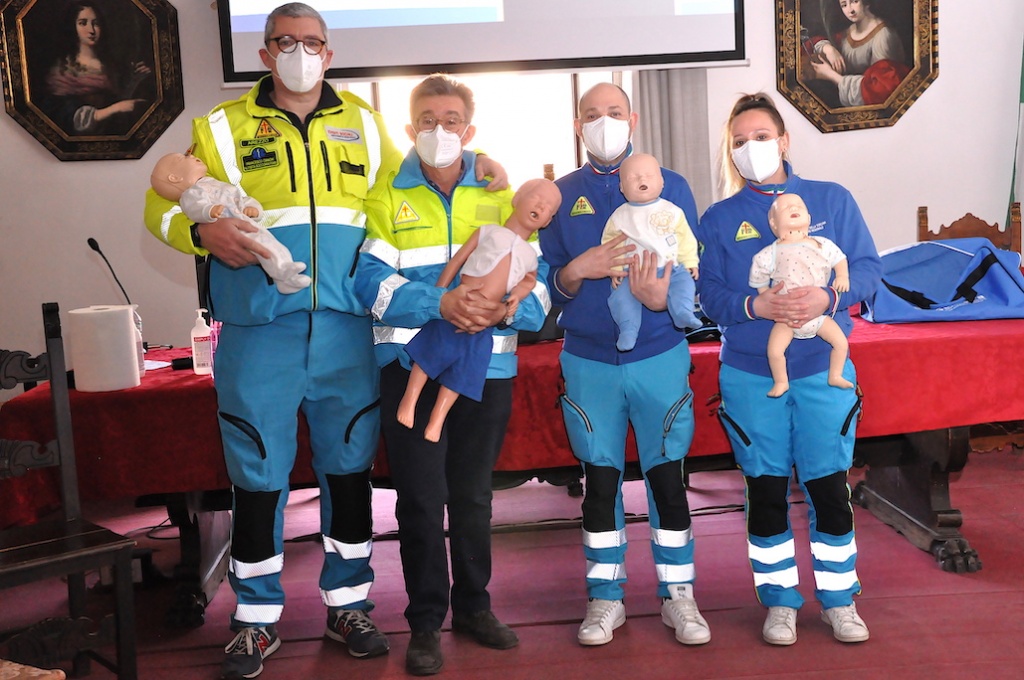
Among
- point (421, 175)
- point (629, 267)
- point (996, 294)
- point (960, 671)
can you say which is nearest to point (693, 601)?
point (960, 671)

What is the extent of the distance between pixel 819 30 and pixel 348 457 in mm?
4179

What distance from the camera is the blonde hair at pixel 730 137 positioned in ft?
8.27

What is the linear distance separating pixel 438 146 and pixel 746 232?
887 millimetres

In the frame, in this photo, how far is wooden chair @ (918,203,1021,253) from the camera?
424cm

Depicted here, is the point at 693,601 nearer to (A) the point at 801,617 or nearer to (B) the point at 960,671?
(A) the point at 801,617

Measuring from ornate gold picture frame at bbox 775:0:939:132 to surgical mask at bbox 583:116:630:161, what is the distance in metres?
3.31

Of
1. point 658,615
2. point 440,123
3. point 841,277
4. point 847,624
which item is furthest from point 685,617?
point 440,123

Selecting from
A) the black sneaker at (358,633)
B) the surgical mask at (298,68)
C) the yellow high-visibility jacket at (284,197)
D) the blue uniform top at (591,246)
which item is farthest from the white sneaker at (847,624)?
the surgical mask at (298,68)

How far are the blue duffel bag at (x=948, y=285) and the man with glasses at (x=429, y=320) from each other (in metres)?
1.62

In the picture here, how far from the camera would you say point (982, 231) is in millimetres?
4363

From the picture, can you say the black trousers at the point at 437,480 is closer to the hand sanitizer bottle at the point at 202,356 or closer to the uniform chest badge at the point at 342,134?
the uniform chest badge at the point at 342,134

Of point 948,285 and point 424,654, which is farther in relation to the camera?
point 948,285

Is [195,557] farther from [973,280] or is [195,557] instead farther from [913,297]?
[973,280]

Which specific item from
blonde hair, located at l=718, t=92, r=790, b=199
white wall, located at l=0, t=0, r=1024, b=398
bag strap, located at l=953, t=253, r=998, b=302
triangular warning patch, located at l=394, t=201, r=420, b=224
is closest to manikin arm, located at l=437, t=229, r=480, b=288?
triangular warning patch, located at l=394, t=201, r=420, b=224
